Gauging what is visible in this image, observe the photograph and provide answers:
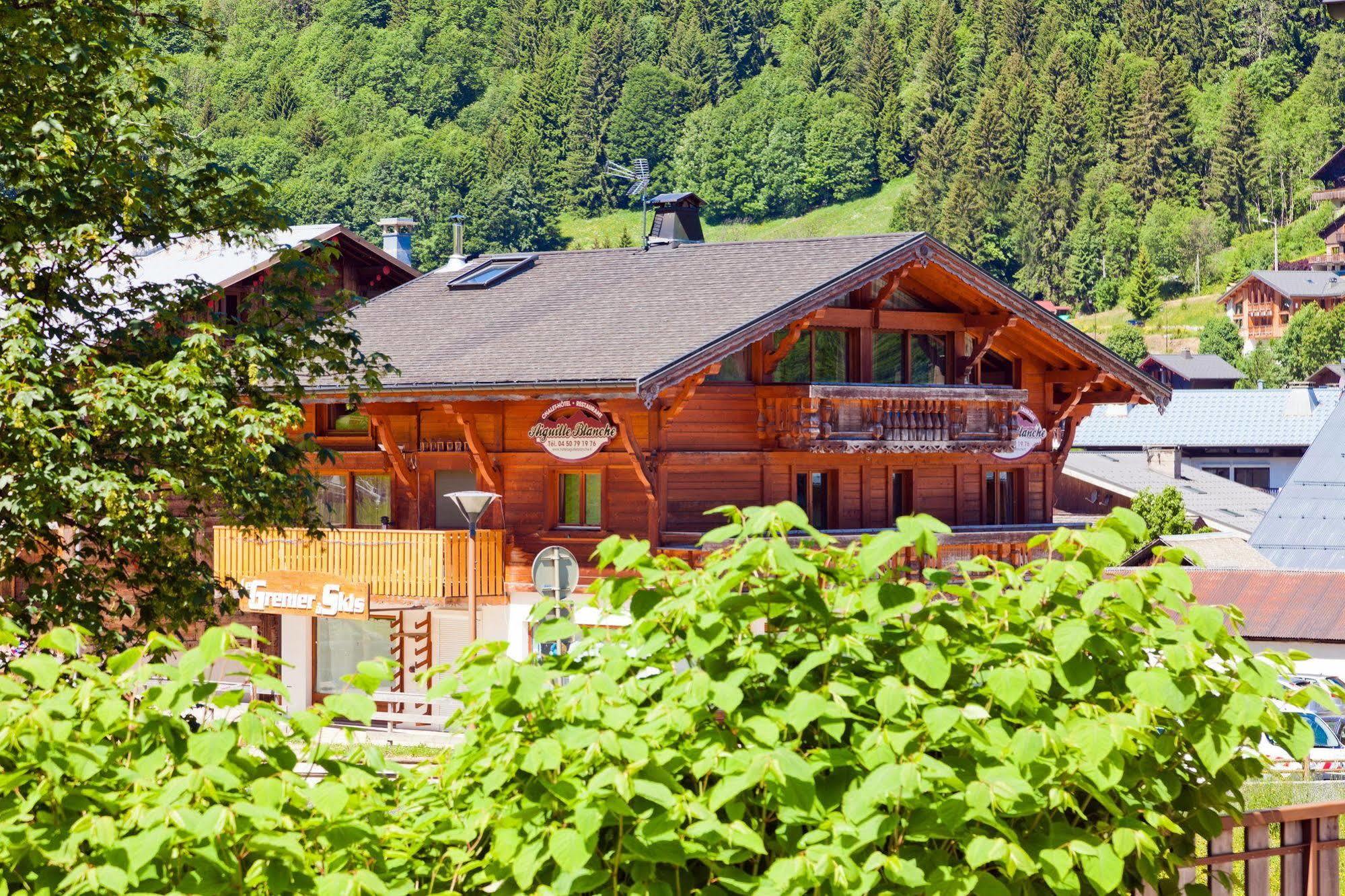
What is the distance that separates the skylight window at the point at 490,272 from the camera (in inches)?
1316

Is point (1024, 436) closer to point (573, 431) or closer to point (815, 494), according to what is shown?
point (815, 494)

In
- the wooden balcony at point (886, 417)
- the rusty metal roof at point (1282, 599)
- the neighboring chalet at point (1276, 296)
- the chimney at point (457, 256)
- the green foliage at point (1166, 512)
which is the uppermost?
the neighboring chalet at point (1276, 296)

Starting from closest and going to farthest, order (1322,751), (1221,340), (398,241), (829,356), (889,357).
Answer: (1322,751) < (829,356) < (889,357) < (398,241) < (1221,340)

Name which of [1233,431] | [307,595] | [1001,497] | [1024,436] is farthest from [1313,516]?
[1233,431]

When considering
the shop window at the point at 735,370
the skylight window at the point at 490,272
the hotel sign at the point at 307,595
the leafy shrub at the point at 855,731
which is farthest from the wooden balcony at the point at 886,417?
the leafy shrub at the point at 855,731

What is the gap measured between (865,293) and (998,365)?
4.68 meters

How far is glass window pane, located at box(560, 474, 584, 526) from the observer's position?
91.4 feet

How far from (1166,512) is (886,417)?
26162 millimetres

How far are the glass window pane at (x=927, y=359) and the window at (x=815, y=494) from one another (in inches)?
109

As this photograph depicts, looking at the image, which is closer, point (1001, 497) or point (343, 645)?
point (343, 645)

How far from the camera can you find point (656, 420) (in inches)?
1051

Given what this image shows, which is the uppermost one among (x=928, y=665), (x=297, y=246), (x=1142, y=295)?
(x=1142, y=295)

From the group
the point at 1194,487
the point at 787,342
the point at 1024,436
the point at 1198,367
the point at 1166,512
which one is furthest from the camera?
the point at 1198,367

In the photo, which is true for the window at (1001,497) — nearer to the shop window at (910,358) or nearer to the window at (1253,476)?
the shop window at (910,358)
